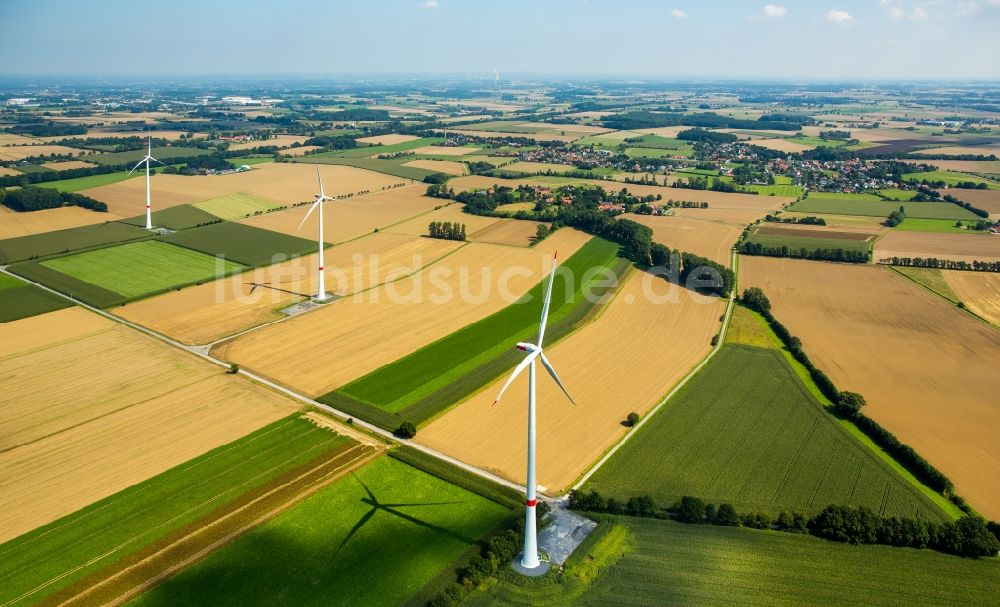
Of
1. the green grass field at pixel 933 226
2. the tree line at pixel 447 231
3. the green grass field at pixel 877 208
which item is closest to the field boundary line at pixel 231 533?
the tree line at pixel 447 231

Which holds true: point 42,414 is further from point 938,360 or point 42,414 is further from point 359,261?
point 938,360

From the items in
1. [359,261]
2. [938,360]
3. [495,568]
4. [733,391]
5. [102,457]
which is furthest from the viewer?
[359,261]

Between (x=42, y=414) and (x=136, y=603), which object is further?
(x=42, y=414)

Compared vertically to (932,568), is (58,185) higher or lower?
higher

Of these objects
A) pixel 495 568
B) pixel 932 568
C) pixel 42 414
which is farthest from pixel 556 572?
pixel 42 414

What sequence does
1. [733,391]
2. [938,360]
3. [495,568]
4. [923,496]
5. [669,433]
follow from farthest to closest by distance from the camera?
[938,360], [733,391], [669,433], [923,496], [495,568]

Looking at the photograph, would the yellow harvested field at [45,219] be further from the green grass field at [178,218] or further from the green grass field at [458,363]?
the green grass field at [458,363]
